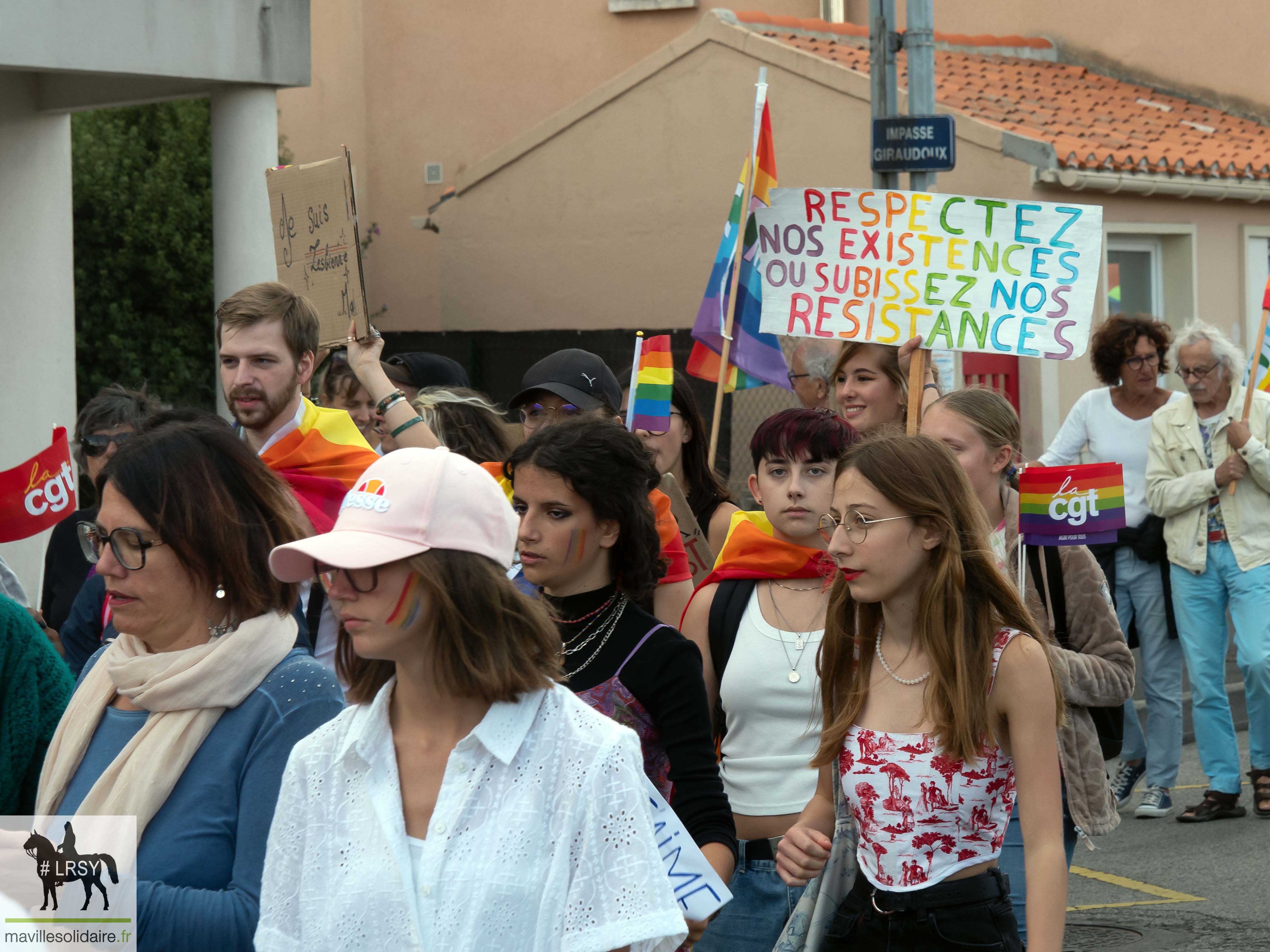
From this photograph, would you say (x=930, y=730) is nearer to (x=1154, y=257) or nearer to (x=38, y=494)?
(x=38, y=494)

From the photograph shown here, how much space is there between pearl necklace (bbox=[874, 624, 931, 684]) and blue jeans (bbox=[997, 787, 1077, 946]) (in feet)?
1.89

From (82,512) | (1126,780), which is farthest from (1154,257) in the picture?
(82,512)

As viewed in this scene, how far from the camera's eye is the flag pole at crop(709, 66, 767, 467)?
653 centimetres

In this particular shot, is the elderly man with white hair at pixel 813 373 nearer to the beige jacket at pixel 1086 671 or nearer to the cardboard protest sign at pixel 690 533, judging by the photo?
the cardboard protest sign at pixel 690 533

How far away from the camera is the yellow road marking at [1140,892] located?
19.7 ft

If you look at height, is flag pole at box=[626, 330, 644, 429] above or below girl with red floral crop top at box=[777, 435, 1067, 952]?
above

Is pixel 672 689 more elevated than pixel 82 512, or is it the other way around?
pixel 82 512

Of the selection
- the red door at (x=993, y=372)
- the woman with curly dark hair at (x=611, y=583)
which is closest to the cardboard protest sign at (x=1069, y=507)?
the woman with curly dark hair at (x=611, y=583)

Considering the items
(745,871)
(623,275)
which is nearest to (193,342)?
(623,275)

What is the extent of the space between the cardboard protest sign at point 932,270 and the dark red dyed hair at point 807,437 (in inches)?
44.5

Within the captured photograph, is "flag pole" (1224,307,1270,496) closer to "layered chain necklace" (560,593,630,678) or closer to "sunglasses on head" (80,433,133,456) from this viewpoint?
"sunglasses on head" (80,433,133,456)

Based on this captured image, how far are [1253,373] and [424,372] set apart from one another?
12.7ft

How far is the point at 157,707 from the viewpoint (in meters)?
2.56

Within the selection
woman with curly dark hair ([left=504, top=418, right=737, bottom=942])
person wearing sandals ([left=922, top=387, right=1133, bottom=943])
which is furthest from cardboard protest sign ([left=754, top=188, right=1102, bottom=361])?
woman with curly dark hair ([left=504, top=418, right=737, bottom=942])
